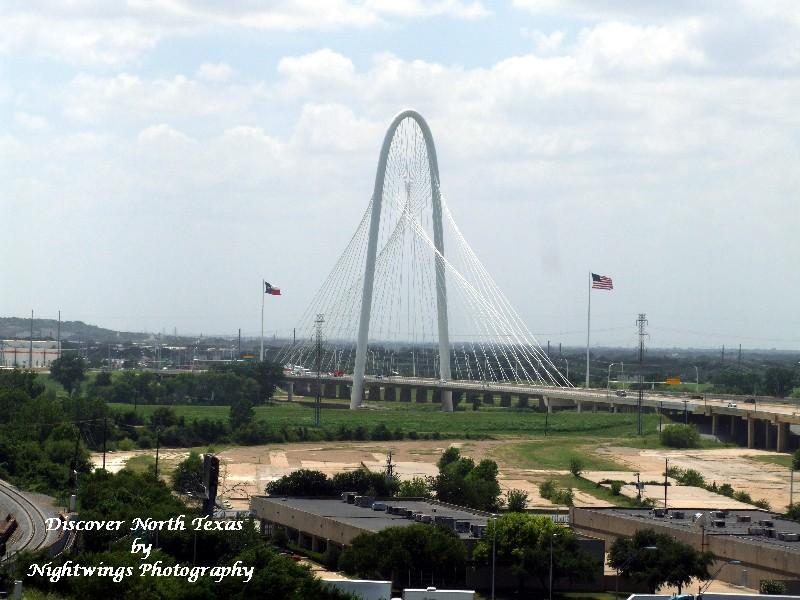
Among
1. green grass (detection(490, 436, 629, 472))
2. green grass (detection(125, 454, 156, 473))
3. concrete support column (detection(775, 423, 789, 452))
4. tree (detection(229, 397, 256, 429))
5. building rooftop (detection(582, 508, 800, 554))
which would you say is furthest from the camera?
tree (detection(229, 397, 256, 429))

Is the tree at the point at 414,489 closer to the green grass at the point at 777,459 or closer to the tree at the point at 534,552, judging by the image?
the tree at the point at 534,552

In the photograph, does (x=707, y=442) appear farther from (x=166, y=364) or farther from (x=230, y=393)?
(x=166, y=364)

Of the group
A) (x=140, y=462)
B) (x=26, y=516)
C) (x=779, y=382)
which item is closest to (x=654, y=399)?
(x=140, y=462)

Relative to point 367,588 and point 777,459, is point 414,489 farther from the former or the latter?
point 777,459

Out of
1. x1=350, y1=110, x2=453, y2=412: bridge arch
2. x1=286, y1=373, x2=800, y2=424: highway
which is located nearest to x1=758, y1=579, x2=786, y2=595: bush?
x1=286, y1=373, x2=800, y2=424: highway

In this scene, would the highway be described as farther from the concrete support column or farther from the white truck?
the white truck

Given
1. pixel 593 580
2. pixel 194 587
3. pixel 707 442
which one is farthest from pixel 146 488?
pixel 707 442

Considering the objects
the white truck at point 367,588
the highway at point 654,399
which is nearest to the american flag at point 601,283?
the highway at point 654,399
